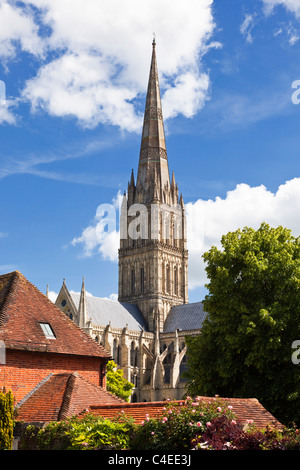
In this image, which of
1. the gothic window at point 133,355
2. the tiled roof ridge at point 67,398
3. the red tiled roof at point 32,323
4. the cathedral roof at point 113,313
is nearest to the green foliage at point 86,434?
the tiled roof ridge at point 67,398

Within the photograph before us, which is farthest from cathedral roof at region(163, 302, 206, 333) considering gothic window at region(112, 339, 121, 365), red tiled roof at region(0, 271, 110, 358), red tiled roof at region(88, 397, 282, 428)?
red tiled roof at region(88, 397, 282, 428)

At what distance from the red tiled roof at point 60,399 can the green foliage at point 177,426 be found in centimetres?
360

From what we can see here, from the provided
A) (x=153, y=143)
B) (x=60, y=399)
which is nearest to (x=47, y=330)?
(x=60, y=399)

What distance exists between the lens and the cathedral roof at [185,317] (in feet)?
275

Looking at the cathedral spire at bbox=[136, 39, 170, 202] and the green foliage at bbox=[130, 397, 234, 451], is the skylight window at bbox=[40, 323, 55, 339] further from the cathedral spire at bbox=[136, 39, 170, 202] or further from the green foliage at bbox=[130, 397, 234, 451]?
the cathedral spire at bbox=[136, 39, 170, 202]

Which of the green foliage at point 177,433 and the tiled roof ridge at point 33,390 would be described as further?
the tiled roof ridge at point 33,390

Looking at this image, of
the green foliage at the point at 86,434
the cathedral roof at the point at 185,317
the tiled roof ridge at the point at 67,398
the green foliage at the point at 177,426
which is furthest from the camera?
the cathedral roof at the point at 185,317

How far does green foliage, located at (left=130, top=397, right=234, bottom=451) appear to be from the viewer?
14039 millimetres

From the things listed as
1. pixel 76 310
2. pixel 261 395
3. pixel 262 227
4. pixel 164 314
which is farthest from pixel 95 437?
pixel 164 314

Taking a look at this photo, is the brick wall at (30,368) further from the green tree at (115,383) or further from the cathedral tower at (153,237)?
the cathedral tower at (153,237)

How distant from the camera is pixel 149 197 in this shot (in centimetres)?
8988

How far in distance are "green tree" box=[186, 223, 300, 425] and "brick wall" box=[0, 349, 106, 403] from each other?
6.85 m

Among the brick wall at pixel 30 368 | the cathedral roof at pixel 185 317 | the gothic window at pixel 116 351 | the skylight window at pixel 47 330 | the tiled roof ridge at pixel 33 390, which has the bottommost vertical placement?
the tiled roof ridge at pixel 33 390
